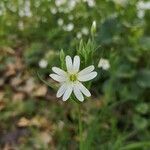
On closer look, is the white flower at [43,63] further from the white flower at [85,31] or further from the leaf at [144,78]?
the leaf at [144,78]

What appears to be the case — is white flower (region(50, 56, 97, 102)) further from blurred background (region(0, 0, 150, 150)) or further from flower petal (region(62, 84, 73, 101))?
blurred background (region(0, 0, 150, 150))

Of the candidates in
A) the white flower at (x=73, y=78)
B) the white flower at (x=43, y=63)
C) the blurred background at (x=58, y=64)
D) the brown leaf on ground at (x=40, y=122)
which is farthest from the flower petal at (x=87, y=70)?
the white flower at (x=43, y=63)

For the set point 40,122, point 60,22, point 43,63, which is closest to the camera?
point 40,122

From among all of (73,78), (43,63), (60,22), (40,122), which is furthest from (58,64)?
(73,78)

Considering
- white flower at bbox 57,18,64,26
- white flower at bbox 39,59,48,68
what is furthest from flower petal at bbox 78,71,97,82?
white flower at bbox 57,18,64,26

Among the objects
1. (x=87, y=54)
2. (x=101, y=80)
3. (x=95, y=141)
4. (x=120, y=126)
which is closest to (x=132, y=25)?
(x=101, y=80)

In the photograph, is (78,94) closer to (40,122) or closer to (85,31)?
(40,122)
